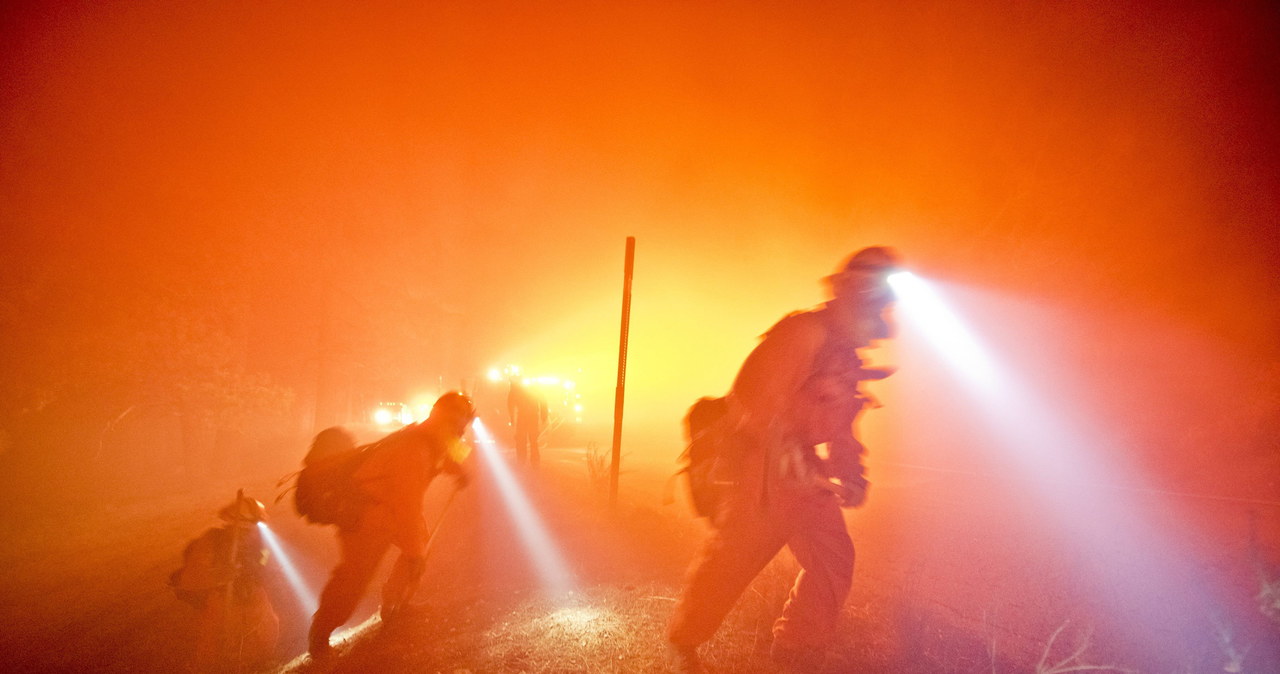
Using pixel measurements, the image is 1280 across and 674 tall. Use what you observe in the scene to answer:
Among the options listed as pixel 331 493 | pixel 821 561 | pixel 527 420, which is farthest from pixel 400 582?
pixel 527 420

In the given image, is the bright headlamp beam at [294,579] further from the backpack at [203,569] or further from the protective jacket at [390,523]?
the protective jacket at [390,523]

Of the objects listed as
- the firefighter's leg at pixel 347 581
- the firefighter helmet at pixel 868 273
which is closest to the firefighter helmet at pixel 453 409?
the firefighter's leg at pixel 347 581

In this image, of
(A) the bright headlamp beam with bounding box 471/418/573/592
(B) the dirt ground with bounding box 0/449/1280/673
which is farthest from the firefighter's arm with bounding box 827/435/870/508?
(A) the bright headlamp beam with bounding box 471/418/573/592

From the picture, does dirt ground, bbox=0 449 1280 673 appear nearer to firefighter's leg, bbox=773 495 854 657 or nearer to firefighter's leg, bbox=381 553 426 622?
firefighter's leg, bbox=381 553 426 622

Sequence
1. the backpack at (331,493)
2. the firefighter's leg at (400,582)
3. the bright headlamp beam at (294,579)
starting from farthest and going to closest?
the bright headlamp beam at (294,579) < the firefighter's leg at (400,582) < the backpack at (331,493)

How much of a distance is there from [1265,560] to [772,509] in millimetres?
5980

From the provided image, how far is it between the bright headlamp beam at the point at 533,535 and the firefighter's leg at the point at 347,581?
1.51 metres

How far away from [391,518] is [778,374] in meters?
2.87

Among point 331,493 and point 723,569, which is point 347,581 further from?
point 723,569

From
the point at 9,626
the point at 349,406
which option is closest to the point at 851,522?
the point at 9,626

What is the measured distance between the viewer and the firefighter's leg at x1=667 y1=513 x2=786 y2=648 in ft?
7.42

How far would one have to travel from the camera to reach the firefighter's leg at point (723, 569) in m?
2.26

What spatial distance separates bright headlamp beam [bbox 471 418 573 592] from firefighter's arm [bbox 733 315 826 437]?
9.11 ft

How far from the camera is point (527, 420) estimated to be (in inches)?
422
